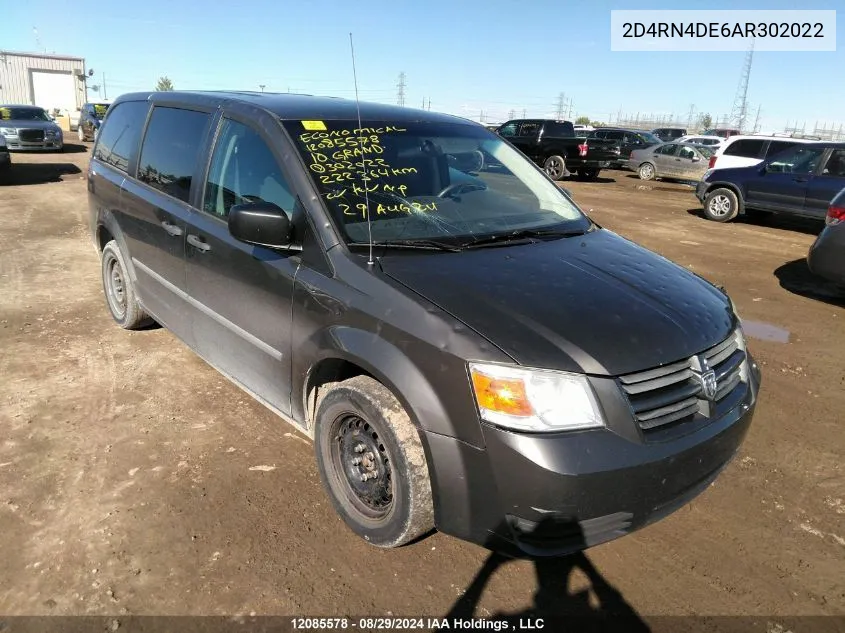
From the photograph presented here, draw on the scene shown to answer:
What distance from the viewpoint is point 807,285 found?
734cm

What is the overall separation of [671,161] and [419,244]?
786 inches

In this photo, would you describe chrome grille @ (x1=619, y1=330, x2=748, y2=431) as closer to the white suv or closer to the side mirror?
the side mirror

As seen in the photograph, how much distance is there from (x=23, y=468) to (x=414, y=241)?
235 cm

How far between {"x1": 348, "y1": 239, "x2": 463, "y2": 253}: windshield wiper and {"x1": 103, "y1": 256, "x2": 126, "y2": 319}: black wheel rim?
302 cm

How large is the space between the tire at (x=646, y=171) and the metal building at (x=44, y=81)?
48.2 metres

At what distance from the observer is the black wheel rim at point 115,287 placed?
15.8ft

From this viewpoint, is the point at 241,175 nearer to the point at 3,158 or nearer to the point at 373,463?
the point at 373,463

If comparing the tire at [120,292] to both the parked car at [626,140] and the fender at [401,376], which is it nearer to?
the fender at [401,376]

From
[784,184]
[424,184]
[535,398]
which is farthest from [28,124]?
[535,398]

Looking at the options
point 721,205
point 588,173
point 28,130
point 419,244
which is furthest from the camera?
point 588,173

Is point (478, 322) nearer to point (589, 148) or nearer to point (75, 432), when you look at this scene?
point (75, 432)

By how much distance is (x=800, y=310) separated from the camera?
6.28 meters

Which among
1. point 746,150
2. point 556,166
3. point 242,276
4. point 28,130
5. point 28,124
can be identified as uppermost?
point 28,124

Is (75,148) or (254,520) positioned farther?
(75,148)
